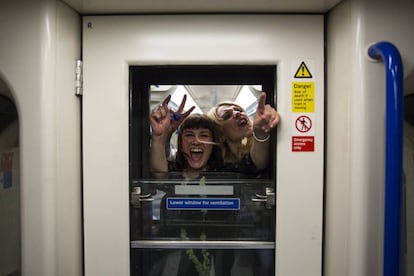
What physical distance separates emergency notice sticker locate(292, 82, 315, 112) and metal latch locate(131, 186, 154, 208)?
76 centimetres

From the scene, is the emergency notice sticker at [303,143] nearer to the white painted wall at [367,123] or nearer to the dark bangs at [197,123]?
the white painted wall at [367,123]

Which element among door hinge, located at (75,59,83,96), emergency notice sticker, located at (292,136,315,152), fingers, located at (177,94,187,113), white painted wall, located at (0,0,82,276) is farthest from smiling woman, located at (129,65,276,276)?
white painted wall, located at (0,0,82,276)

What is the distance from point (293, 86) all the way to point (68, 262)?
4.00 feet

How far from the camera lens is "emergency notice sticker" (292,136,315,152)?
4.33 ft

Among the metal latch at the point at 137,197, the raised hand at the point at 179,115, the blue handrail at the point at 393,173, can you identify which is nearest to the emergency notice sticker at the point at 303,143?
the blue handrail at the point at 393,173

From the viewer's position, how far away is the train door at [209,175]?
1.32m

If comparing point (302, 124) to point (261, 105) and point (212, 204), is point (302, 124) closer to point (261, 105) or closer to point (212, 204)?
point (261, 105)

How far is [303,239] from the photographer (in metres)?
1.32

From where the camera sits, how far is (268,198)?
1354 mm

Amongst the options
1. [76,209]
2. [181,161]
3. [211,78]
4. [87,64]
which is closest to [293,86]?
[211,78]

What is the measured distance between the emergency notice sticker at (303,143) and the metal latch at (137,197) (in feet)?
2.24

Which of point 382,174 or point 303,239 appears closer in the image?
point 382,174

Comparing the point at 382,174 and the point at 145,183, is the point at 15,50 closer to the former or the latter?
the point at 145,183

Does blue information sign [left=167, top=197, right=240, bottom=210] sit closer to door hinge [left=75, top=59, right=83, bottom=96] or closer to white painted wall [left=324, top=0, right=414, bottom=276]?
white painted wall [left=324, top=0, right=414, bottom=276]
